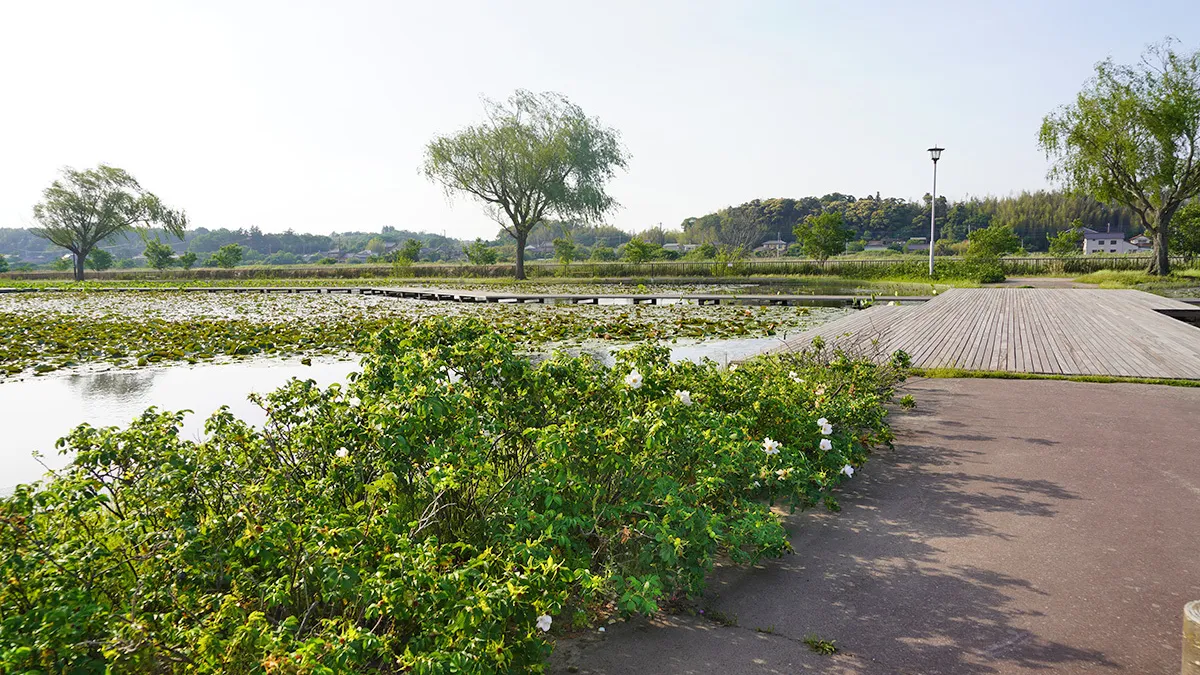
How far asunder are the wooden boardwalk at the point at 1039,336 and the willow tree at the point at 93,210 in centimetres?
5005

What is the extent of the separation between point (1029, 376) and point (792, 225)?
3284 inches

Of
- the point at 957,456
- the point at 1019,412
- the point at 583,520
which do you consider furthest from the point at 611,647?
the point at 1019,412

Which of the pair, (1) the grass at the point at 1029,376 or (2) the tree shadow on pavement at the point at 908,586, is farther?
(1) the grass at the point at 1029,376

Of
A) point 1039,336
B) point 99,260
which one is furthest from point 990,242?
point 99,260

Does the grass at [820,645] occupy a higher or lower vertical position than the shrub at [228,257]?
lower

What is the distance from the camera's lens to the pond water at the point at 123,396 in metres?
5.71

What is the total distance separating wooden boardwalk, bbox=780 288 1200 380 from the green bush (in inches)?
172

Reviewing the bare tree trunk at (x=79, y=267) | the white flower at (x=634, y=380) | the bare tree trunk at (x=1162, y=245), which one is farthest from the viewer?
the bare tree trunk at (x=79, y=267)

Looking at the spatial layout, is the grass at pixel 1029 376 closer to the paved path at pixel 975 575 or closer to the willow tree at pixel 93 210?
the paved path at pixel 975 575

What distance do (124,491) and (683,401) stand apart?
2252 millimetres

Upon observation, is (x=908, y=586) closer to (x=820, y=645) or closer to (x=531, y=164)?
(x=820, y=645)

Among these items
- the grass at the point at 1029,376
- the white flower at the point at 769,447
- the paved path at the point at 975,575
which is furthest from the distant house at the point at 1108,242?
the white flower at the point at 769,447

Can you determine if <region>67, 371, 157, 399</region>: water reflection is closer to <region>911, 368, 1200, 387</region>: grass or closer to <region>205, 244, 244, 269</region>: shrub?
<region>911, 368, 1200, 387</region>: grass

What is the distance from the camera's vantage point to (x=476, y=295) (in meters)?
21.7
